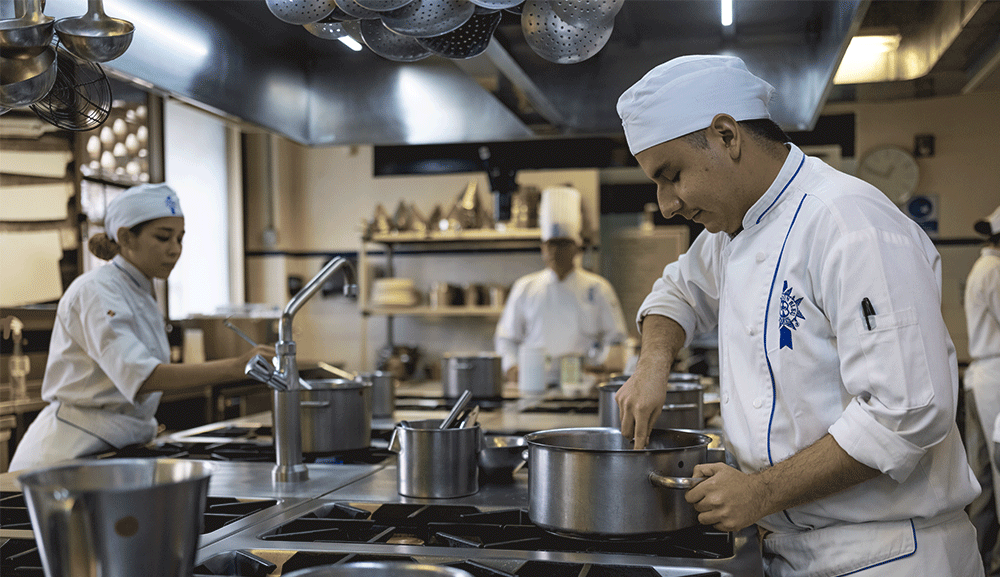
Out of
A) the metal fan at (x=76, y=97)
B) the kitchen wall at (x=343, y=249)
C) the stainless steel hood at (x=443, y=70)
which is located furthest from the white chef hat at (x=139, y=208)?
the kitchen wall at (x=343, y=249)

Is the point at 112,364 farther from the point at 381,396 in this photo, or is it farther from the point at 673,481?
the point at 673,481

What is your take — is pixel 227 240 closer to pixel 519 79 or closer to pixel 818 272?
pixel 519 79

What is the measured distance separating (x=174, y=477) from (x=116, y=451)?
4.57 ft

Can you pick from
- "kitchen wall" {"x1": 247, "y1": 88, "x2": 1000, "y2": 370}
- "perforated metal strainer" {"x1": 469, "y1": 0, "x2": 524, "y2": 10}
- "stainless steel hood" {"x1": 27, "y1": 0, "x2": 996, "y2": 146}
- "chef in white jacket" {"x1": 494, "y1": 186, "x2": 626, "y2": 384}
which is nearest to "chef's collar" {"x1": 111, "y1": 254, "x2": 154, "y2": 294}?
"stainless steel hood" {"x1": 27, "y1": 0, "x2": 996, "y2": 146}

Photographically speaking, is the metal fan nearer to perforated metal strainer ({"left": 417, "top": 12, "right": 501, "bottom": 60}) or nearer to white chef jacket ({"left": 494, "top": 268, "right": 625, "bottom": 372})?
perforated metal strainer ({"left": 417, "top": 12, "right": 501, "bottom": 60})

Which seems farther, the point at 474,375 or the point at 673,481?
the point at 474,375

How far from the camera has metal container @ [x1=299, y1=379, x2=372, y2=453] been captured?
1.86 meters

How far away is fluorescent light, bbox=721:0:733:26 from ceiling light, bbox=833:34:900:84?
631 millimetres

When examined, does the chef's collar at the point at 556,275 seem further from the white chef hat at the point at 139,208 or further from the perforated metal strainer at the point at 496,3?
the perforated metal strainer at the point at 496,3

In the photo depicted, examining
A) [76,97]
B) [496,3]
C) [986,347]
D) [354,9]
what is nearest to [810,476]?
[496,3]

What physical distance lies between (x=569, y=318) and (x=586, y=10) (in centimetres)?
301

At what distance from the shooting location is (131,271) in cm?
233

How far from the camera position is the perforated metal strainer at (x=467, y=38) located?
5.47 feet

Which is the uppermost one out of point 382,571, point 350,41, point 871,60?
point 871,60
